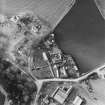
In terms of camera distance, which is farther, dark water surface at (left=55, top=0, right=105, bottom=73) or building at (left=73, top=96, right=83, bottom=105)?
dark water surface at (left=55, top=0, right=105, bottom=73)

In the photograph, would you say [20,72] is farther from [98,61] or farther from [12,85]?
[98,61]

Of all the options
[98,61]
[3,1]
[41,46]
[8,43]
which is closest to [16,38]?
[8,43]

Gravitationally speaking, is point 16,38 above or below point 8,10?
below

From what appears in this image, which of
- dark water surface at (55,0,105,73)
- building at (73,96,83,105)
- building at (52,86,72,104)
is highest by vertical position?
dark water surface at (55,0,105,73)

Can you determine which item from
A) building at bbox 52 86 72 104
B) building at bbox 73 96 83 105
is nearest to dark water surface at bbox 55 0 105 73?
building at bbox 52 86 72 104

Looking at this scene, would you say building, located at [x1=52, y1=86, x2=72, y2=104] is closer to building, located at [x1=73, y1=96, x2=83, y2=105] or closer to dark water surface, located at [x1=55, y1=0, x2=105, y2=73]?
building, located at [x1=73, y1=96, x2=83, y2=105]

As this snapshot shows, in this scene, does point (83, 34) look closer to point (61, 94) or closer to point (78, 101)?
point (61, 94)

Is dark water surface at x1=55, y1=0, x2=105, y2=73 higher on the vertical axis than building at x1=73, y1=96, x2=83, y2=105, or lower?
higher
